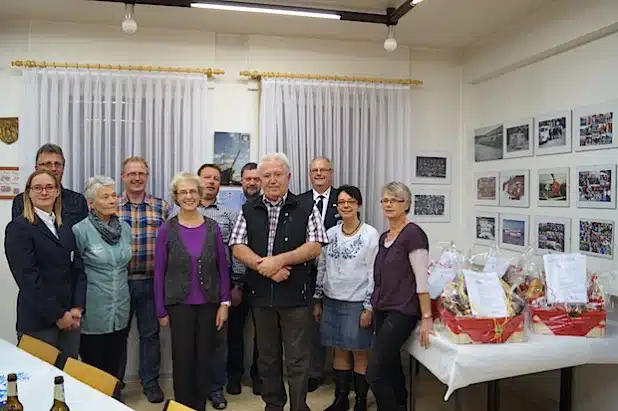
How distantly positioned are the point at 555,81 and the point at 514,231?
3.71 feet

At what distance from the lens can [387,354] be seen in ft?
9.48

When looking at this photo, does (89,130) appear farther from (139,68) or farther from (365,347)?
(365,347)

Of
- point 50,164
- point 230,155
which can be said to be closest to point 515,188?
point 230,155

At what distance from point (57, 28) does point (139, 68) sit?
2.21 feet

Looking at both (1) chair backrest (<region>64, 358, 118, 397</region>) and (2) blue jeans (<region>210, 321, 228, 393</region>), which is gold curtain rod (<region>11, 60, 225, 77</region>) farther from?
(1) chair backrest (<region>64, 358, 118, 397</region>)

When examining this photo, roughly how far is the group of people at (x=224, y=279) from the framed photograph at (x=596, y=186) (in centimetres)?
120

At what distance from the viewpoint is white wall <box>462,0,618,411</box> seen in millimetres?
3184

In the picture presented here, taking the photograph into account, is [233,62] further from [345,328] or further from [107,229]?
[345,328]

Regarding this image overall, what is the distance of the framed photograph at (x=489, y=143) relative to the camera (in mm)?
4219

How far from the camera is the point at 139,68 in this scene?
13.3ft

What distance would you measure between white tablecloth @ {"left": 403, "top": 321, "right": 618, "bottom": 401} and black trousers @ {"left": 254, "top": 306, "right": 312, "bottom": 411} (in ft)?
2.16

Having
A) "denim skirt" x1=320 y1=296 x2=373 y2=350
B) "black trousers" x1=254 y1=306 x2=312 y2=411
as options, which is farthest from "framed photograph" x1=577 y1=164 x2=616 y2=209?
"black trousers" x1=254 y1=306 x2=312 y2=411

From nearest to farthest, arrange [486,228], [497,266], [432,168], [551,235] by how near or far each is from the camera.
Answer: [497,266], [551,235], [486,228], [432,168]

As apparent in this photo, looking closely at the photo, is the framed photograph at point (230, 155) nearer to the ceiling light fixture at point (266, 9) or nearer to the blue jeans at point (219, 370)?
the ceiling light fixture at point (266, 9)
